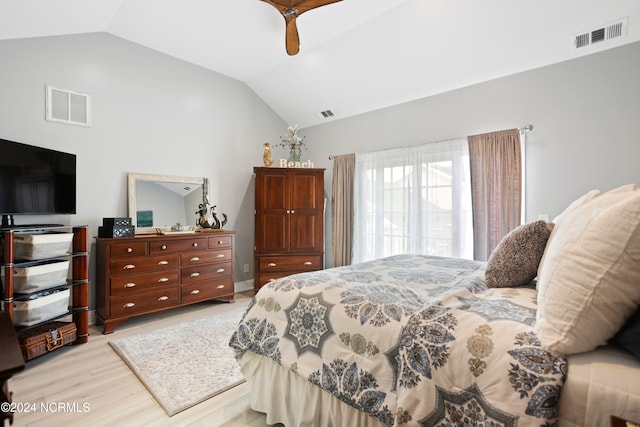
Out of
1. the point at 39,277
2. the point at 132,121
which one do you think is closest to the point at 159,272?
the point at 39,277

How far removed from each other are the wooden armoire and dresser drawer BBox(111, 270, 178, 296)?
1104 millimetres

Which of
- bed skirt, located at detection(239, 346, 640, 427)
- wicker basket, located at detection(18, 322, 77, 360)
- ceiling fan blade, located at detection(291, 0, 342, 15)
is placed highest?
ceiling fan blade, located at detection(291, 0, 342, 15)

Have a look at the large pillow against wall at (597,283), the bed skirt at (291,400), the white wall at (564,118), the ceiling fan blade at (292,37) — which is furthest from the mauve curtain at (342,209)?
the large pillow against wall at (597,283)

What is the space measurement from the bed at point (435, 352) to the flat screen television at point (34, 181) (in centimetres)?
219

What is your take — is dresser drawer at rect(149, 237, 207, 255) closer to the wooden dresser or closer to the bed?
the wooden dresser

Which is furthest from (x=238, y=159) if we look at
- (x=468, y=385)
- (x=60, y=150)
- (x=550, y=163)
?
(x=468, y=385)

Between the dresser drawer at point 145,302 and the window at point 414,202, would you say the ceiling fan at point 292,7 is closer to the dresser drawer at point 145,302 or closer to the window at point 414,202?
the window at point 414,202

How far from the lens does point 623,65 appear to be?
2465mm

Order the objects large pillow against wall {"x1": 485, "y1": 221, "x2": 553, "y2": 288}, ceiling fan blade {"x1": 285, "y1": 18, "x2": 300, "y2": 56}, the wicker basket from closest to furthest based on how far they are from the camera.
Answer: large pillow against wall {"x1": 485, "y1": 221, "x2": 553, "y2": 288} < the wicker basket < ceiling fan blade {"x1": 285, "y1": 18, "x2": 300, "y2": 56}

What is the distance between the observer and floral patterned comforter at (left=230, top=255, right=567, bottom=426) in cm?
89

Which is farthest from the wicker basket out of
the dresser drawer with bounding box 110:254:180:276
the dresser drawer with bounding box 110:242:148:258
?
the dresser drawer with bounding box 110:242:148:258

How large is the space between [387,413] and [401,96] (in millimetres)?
3524

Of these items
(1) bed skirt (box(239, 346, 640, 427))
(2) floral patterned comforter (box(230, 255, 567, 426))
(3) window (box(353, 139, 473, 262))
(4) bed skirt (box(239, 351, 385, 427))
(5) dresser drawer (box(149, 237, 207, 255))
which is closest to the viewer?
(1) bed skirt (box(239, 346, 640, 427))

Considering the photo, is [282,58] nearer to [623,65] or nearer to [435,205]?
[435,205]
